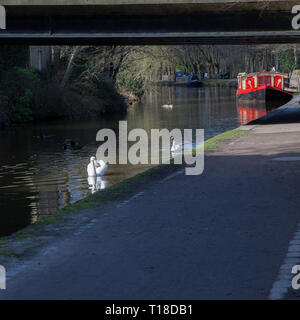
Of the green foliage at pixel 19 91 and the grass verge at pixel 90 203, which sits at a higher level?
the green foliage at pixel 19 91

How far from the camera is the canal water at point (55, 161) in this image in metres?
16.4

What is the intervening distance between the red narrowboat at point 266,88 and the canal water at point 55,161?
753 cm

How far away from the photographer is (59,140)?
3322cm

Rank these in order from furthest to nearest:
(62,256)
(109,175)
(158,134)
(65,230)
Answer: (158,134)
(109,175)
(65,230)
(62,256)

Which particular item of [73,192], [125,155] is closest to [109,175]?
[73,192]

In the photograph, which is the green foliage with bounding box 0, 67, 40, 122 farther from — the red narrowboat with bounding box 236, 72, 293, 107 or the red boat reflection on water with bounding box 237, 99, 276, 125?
the red narrowboat with bounding box 236, 72, 293, 107

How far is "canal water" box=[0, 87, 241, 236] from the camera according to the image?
16.4 m

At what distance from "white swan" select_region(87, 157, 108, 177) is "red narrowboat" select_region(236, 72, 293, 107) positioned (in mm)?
37582

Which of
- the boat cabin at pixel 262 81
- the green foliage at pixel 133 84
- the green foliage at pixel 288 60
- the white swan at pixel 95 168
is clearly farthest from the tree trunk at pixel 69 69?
the green foliage at pixel 288 60

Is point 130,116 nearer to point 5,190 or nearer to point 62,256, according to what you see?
point 5,190

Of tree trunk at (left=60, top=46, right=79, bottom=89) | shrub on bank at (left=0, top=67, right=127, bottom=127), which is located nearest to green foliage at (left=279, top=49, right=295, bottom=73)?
shrub on bank at (left=0, top=67, right=127, bottom=127)

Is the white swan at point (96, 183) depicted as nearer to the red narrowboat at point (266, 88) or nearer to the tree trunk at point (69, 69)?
the tree trunk at point (69, 69)

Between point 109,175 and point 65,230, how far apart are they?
10.6 m
